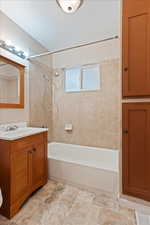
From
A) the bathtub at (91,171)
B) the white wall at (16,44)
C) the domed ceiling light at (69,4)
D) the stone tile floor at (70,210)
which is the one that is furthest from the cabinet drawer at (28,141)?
the domed ceiling light at (69,4)

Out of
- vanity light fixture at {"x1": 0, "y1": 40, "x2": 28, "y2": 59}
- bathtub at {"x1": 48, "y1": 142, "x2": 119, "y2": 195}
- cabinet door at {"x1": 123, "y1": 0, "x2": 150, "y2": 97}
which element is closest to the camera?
cabinet door at {"x1": 123, "y1": 0, "x2": 150, "y2": 97}

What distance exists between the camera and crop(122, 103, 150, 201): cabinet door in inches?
50.2

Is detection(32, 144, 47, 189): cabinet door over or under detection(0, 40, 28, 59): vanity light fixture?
under

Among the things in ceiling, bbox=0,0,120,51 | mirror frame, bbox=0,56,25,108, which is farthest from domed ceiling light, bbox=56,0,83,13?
mirror frame, bbox=0,56,25,108

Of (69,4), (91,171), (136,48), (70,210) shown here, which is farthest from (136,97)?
(70,210)

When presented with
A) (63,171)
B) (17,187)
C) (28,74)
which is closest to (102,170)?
(63,171)

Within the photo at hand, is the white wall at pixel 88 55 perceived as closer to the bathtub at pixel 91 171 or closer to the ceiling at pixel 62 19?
the ceiling at pixel 62 19

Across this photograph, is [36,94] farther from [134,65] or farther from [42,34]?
[134,65]

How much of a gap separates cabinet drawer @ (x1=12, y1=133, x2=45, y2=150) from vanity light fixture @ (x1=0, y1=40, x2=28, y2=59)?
1.36m

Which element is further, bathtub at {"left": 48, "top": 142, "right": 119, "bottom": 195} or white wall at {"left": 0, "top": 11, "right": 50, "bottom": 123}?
white wall at {"left": 0, "top": 11, "right": 50, "bottom": 123}

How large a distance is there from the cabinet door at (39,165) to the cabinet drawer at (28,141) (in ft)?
0.23

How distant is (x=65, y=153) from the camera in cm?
272

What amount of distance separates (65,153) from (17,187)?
1.42 metres

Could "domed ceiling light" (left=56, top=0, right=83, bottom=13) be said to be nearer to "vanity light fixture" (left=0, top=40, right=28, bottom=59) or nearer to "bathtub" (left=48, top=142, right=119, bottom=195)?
"vanity light fixture" (left=0, top=40, right=28, bottom=59)
